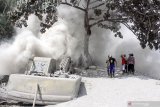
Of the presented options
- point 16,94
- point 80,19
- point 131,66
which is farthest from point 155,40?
point 16,94

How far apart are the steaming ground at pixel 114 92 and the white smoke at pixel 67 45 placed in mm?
5790

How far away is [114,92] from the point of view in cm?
1895

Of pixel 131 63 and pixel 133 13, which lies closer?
pixel 131 63

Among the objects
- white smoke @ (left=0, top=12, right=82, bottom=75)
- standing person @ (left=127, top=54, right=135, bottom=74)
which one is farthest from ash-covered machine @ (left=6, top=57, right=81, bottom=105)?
white smoke @ (left=0, top=12, right=82, bottom=75)

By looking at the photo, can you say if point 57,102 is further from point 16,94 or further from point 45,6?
point 45,6

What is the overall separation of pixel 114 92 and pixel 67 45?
30.7 feet

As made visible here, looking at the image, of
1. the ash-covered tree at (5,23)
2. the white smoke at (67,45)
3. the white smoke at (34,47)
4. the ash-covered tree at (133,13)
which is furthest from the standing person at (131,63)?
the ash-covered tree at (5,23)

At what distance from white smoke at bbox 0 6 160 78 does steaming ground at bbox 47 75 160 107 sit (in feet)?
19.0

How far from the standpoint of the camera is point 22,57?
1003 inches

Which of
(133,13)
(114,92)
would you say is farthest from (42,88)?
(133,13)

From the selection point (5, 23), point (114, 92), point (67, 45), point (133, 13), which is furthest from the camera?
point (67, 45)

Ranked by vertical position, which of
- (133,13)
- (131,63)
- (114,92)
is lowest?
(114,92)

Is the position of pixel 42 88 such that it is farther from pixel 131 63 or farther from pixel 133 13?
pixel 133 13

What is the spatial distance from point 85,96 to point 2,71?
24.0 feet
